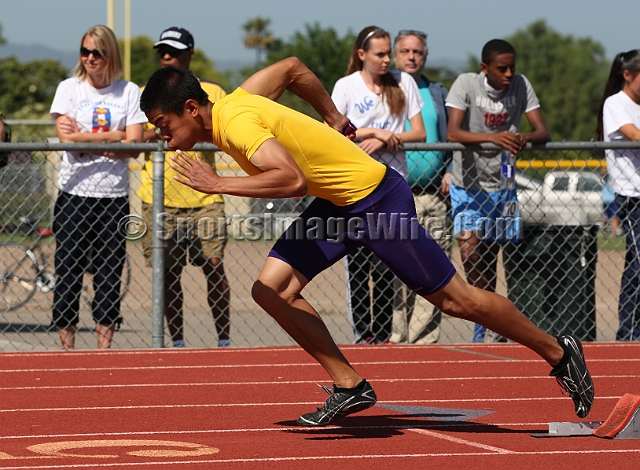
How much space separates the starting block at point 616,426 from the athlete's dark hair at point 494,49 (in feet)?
12.7

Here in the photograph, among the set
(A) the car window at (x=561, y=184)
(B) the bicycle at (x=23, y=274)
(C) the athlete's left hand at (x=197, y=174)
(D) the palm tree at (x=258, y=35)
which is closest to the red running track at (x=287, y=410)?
(C) the athlete's left hand at (x=197, y=174)

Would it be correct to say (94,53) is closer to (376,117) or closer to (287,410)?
(376,117)

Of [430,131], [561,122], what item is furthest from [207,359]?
[561,122]

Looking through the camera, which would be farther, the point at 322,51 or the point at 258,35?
the point at 258,35

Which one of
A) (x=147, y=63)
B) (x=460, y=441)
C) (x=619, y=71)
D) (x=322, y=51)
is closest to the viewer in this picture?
(x=460, y=441)

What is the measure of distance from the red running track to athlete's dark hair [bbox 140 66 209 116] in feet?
5.17

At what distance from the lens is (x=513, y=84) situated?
8.65 metres


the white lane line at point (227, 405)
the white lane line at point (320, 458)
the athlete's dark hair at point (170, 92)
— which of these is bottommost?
the white lane line at point (227, 405)

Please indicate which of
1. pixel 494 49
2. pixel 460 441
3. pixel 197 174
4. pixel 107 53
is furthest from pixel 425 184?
pixel 197 174

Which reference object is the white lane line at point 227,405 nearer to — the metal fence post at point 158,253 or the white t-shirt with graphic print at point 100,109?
the metal fence post at point 158,253

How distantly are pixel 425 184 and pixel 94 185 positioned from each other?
2.57 meters

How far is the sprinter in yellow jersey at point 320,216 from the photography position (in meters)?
4.92

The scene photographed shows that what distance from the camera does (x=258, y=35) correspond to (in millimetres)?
129375

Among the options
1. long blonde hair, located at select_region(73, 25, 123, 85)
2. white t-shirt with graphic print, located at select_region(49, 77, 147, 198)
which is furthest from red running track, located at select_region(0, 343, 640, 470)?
long blonde hair, located at select_region(73, 25, 123, 85)
